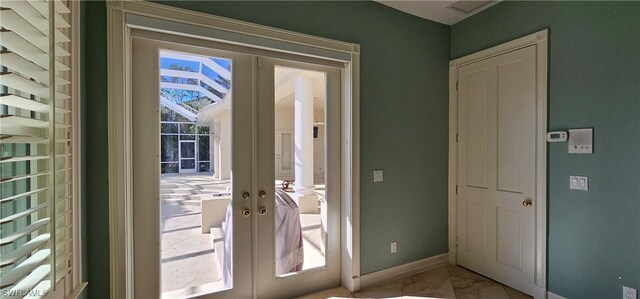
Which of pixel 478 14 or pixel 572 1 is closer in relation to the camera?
pixel 572 1

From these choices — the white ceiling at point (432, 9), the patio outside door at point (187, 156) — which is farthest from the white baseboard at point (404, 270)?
the white ceiling at point (432, 9)

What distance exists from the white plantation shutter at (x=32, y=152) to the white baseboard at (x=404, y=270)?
232 cm

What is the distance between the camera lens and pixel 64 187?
134 cm

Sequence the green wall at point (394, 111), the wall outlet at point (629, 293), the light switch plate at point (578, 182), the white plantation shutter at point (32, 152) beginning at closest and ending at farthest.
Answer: the white plantation shutter at point (32, 152)
the wall outlet at point (629, 293)
the light switch plate at point (578, 182)
the green wall at point (394, 111)

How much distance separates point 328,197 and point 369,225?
50 cm

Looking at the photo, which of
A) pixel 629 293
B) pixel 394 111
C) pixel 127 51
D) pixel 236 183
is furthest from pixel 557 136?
pixel 127 51

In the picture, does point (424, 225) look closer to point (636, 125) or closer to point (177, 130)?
point (636, 125)

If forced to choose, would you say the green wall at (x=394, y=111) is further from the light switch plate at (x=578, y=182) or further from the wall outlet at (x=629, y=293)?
the wall outlet at (x=629, y=293)

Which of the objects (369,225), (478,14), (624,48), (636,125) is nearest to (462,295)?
(369,225)

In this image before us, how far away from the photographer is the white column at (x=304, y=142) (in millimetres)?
2625

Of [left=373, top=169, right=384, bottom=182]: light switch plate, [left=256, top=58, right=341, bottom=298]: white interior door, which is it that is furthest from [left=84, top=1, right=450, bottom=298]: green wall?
[left=256, top=58, right=341, bottom=298]: white interior door

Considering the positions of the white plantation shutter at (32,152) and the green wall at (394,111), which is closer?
the white plantation shutter at (32,152)

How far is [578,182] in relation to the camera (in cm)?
229

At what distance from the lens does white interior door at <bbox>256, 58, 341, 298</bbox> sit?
2465 mm
